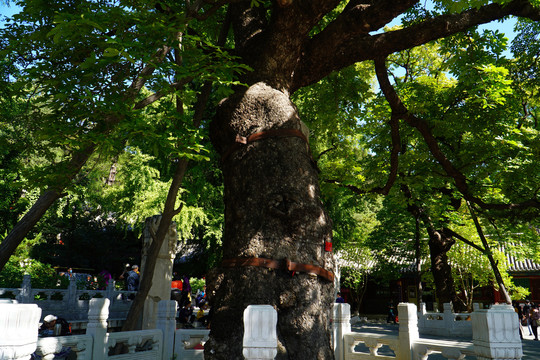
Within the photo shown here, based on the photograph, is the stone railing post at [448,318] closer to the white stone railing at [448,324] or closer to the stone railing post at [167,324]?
the white stone railing at [448,324]

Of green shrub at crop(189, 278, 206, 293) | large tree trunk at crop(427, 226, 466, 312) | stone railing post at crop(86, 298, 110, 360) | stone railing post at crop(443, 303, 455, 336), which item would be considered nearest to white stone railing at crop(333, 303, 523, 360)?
stone railing post at crop(86, 298, 110, 360)

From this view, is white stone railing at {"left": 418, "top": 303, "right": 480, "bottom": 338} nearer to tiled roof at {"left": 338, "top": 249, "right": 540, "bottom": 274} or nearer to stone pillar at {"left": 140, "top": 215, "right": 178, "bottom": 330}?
tiled roof at {"left": 338, "top": 249, "right": 540, "bottom": 274}

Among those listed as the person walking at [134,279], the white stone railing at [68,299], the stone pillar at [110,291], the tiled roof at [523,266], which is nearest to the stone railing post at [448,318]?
the tiled roof at [523,266]

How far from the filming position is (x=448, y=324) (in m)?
17.4

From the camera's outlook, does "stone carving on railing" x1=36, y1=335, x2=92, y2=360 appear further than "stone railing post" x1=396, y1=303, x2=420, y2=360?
No

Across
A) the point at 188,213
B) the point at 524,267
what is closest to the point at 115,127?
the point at 188,213

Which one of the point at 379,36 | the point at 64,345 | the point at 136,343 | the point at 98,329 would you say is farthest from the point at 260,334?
the point at 379,36

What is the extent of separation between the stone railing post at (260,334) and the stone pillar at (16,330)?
1358 mm

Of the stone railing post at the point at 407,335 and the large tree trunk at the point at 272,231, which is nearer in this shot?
the large tree trunk at the point at 272,231

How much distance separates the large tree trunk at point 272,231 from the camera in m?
4.43

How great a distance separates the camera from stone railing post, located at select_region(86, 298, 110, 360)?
5.89m

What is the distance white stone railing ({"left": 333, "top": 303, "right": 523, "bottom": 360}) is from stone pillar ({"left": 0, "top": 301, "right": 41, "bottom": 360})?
352 cm

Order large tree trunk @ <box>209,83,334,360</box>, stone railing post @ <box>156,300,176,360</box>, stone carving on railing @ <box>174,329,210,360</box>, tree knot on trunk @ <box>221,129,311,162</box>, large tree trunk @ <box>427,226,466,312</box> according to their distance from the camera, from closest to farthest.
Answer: large tree trunk @ <box>209,83,334,360</box>
tree knot on trunk @ <box>221,129,311,162</box>
stone railing post @ <box>156,300,176,360</box>
stone carving on railing @ <box>174,329,210,360</box>
large tree trunk @ <box>427,226,466,312</box>

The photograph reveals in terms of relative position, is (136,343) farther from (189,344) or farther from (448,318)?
(448,318)
